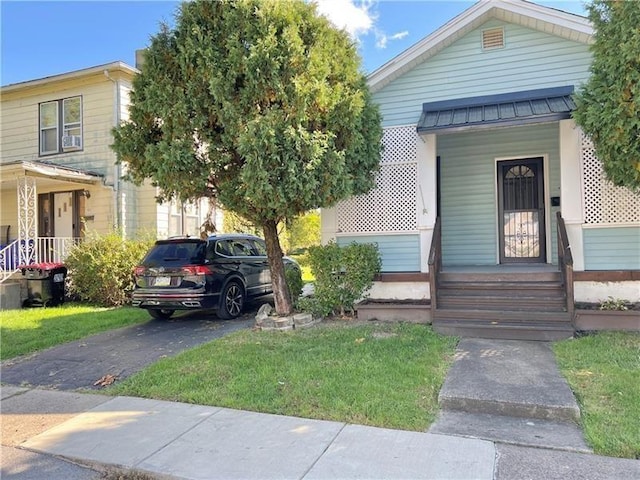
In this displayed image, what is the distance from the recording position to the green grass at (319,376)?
407 centimetres

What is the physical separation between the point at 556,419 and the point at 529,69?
6.38m

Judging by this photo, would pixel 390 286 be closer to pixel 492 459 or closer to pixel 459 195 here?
pixel 459 195

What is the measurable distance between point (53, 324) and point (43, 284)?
99.6 inches

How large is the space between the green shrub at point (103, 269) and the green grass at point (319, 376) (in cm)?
509

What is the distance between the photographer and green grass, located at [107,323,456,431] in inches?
160

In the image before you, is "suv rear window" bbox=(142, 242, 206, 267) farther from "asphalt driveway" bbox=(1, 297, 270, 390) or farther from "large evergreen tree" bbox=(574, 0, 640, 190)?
"large evergreen tree" bbox=(574, 0, 640, 190)

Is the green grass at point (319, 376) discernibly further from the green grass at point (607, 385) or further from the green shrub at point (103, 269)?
the green shrub at point (103, 269)

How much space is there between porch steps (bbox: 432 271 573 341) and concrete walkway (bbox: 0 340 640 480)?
1.90 meters

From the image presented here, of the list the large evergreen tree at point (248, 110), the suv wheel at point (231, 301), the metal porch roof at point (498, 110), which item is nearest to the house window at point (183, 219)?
the suv wheel at point (231, 301)

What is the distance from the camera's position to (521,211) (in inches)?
357

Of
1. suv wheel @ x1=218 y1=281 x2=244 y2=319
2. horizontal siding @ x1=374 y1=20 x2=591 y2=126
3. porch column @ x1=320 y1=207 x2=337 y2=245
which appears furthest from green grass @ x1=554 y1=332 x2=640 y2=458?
suv wheel @ x1=218 y1=281 x2=244 y2=319

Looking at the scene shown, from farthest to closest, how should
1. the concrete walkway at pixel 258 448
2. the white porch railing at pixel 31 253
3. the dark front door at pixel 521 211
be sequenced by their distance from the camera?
the white porch railing at pixel 31 253 → the dark front door at pixel 521 211 → the concrete walkway at pixel 258 448

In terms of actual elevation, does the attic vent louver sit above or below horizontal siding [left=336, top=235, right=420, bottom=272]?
above

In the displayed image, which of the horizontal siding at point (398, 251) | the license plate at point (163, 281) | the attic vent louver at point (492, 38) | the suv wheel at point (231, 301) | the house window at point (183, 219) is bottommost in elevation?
the suv wheel at point (231, 301)
